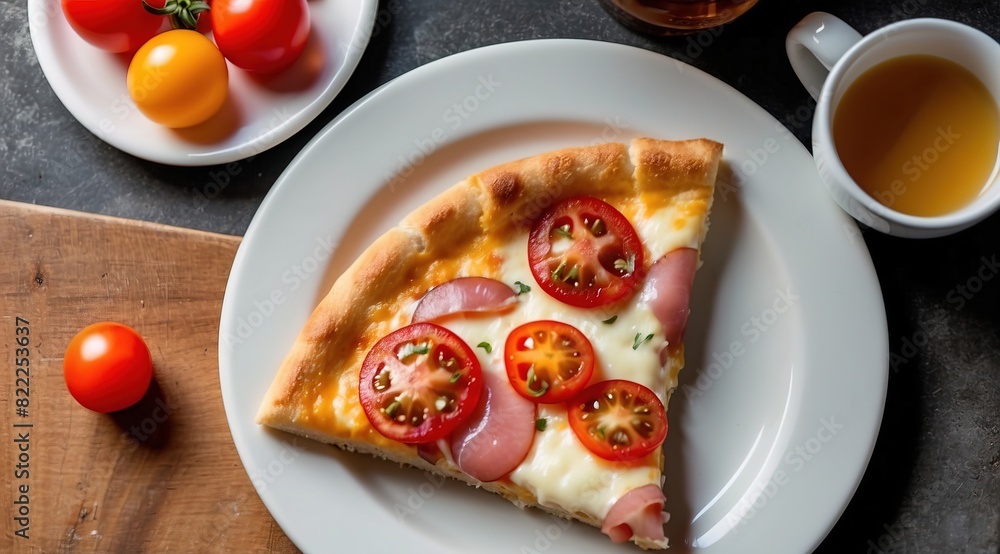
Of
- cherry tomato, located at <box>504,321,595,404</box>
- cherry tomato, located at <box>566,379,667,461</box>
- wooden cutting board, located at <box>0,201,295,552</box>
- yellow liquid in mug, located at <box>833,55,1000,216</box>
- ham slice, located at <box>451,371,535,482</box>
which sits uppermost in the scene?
yellow liquid in mug, located at <box>833,55,1000,216</box>

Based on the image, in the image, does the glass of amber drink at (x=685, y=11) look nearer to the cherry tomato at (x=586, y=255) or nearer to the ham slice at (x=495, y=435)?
the cherry tomato at (x=586, y=255)

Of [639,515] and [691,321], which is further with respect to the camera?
[691,321]

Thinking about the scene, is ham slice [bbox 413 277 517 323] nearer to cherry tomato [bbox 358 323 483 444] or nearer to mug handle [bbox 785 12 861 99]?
cherry tomato [bbox 358 323 483 444]

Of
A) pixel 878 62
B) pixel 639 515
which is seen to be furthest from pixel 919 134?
pixel 639 515

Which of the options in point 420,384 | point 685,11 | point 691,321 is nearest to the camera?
point 420,384

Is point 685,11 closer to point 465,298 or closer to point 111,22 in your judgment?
point 465,298

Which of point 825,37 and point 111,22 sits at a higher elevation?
point 825,37

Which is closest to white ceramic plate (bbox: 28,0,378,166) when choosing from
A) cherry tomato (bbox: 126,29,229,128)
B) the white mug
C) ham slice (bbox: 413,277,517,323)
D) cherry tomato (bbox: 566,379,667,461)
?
cherry tomato (bbox: 126,29,229,128)
